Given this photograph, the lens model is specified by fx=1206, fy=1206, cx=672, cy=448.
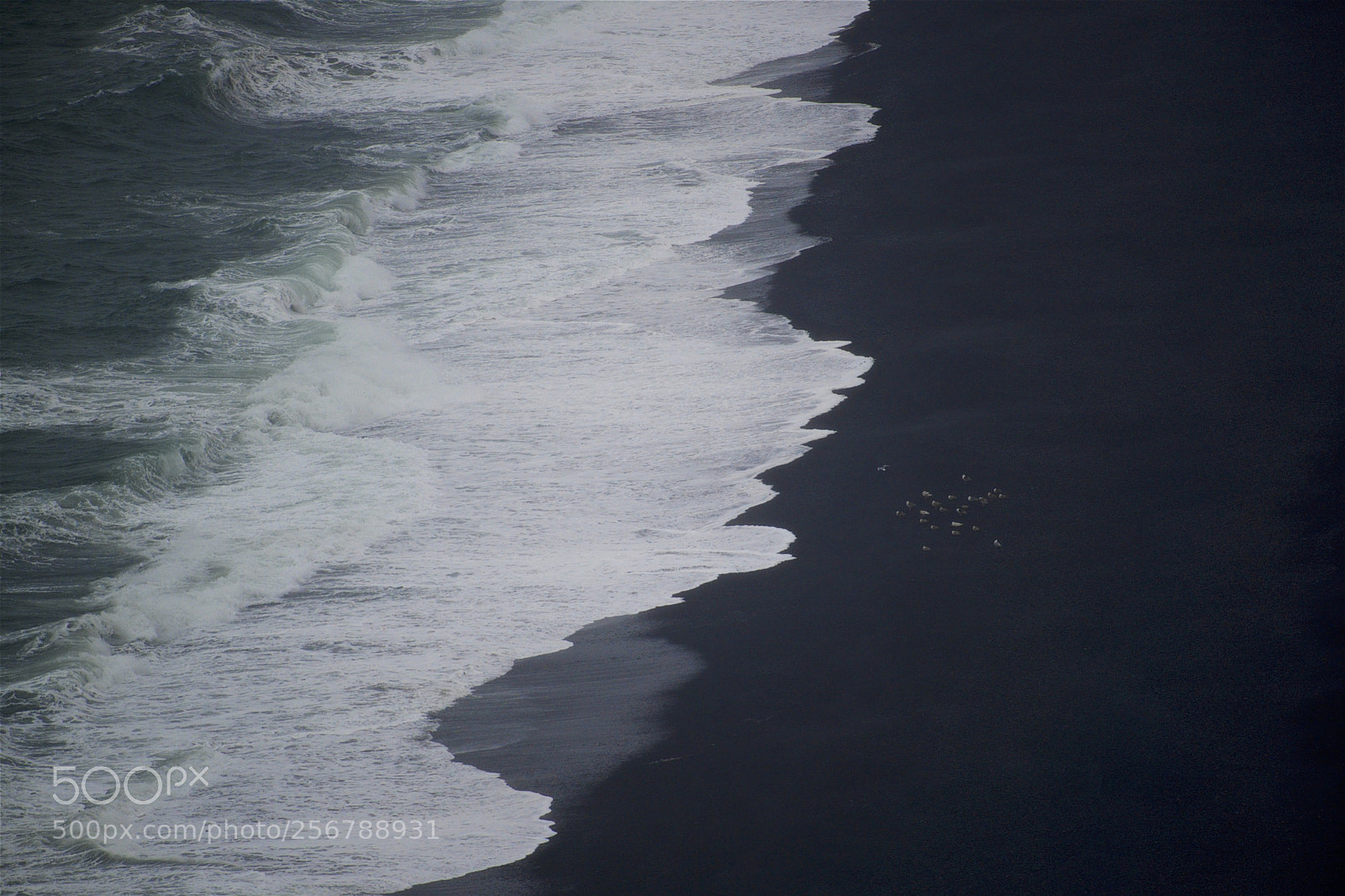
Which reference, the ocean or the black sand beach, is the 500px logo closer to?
the ocean

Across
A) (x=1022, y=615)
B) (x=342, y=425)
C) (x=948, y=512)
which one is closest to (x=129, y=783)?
(x=342, y=425)

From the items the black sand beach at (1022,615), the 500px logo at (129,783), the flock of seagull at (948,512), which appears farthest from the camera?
the flock of seagull at (948,512)

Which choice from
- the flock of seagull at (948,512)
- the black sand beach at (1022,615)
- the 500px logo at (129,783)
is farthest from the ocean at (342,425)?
the flock of seagull at (948,512)

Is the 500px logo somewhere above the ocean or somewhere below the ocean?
below

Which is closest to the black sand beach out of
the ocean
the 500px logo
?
the ocean

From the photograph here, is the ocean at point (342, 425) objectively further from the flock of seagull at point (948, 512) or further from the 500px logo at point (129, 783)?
the flock of seagull at point (948, 512)

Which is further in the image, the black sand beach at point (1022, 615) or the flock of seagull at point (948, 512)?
the flock of seagull at point (948, 512)
